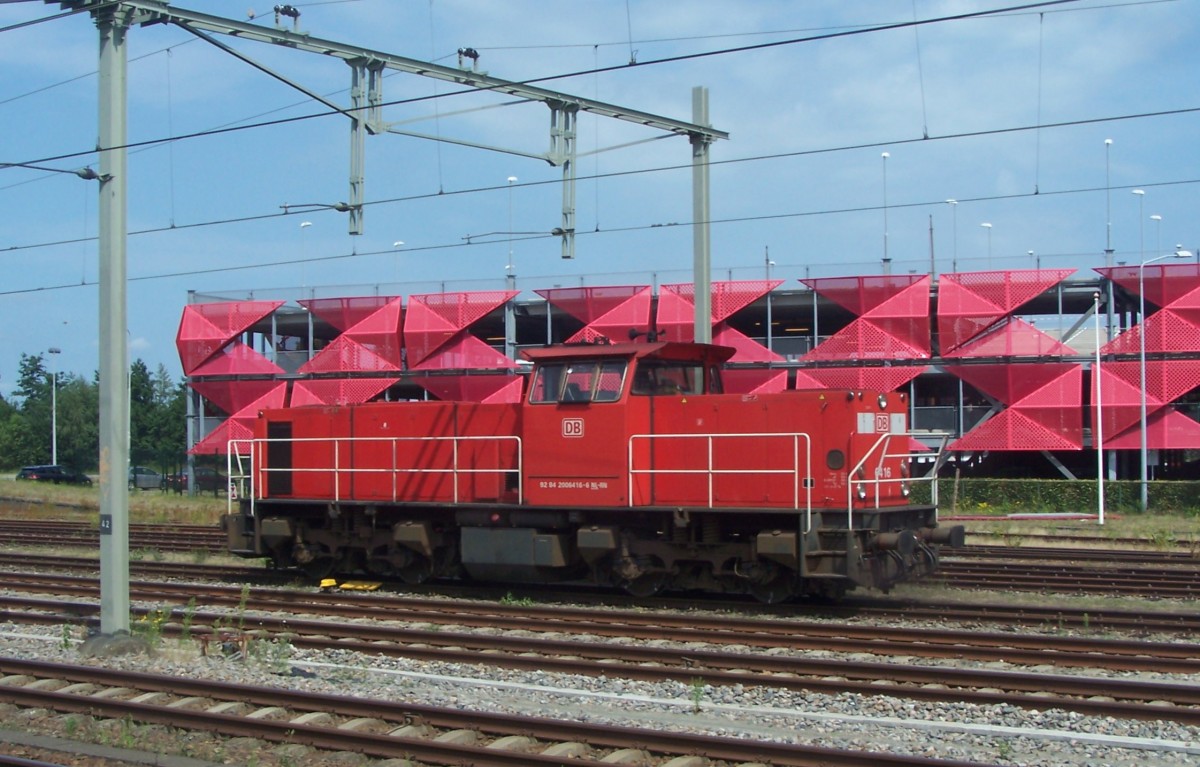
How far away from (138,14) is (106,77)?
2.98ft

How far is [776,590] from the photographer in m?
14.3

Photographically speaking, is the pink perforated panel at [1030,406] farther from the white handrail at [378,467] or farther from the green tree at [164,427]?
the green tree at [164,427]

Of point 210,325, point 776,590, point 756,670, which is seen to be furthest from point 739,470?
point 210,325

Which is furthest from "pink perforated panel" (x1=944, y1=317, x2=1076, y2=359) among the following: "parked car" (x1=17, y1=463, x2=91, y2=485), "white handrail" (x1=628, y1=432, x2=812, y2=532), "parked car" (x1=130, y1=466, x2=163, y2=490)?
"parked car" (x1=17, y1=463, x2=91, y2=485)

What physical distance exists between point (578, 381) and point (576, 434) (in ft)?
2.38

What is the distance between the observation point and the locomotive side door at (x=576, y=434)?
14.8m

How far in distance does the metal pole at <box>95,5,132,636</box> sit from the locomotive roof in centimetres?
522

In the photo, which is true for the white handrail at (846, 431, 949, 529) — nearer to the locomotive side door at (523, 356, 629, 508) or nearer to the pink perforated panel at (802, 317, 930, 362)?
the locomotive side door at (523, 356, 629, 508)

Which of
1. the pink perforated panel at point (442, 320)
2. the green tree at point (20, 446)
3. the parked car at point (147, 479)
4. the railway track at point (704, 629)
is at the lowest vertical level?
the parked car at point (147, 479)

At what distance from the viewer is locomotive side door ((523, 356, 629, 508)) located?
1476 centimetres

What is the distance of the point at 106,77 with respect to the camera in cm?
1173

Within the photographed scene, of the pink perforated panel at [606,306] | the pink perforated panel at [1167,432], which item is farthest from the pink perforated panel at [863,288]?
the pink perforated panel at [1167,432]

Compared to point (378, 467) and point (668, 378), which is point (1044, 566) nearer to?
point (668, 378)

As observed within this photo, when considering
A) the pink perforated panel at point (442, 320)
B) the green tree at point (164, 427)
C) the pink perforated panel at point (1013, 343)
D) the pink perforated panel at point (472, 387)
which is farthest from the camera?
the green tree at point (164, 427)
